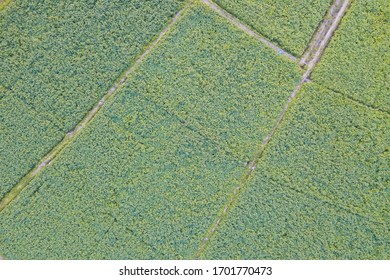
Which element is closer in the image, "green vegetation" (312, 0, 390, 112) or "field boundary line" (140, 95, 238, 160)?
"green vegetation" (312, 0, 390, 112)

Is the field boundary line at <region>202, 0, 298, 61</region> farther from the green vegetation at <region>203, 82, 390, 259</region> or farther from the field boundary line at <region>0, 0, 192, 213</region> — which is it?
the green vegetation at <region>203, 82, 390, 259</region>

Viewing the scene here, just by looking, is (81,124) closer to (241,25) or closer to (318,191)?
(241,25)

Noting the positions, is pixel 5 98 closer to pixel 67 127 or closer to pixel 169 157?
pixel 67 127

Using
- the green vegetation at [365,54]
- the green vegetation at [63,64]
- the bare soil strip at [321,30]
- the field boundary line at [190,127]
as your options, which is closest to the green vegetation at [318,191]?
the green vegetation at [365,54]

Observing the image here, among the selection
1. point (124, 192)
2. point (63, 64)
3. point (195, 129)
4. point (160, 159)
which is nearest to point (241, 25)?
point (195, 129)

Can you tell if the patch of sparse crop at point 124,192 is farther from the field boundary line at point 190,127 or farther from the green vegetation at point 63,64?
the green vegetation at point 63,64

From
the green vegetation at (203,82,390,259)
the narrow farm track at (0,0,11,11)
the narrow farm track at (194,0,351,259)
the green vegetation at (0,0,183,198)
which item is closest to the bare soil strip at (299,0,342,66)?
the narrow farm track at (194,0,351,259)

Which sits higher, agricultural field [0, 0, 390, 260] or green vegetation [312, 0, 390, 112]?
green vegetation [312, 0, 390, 112]
